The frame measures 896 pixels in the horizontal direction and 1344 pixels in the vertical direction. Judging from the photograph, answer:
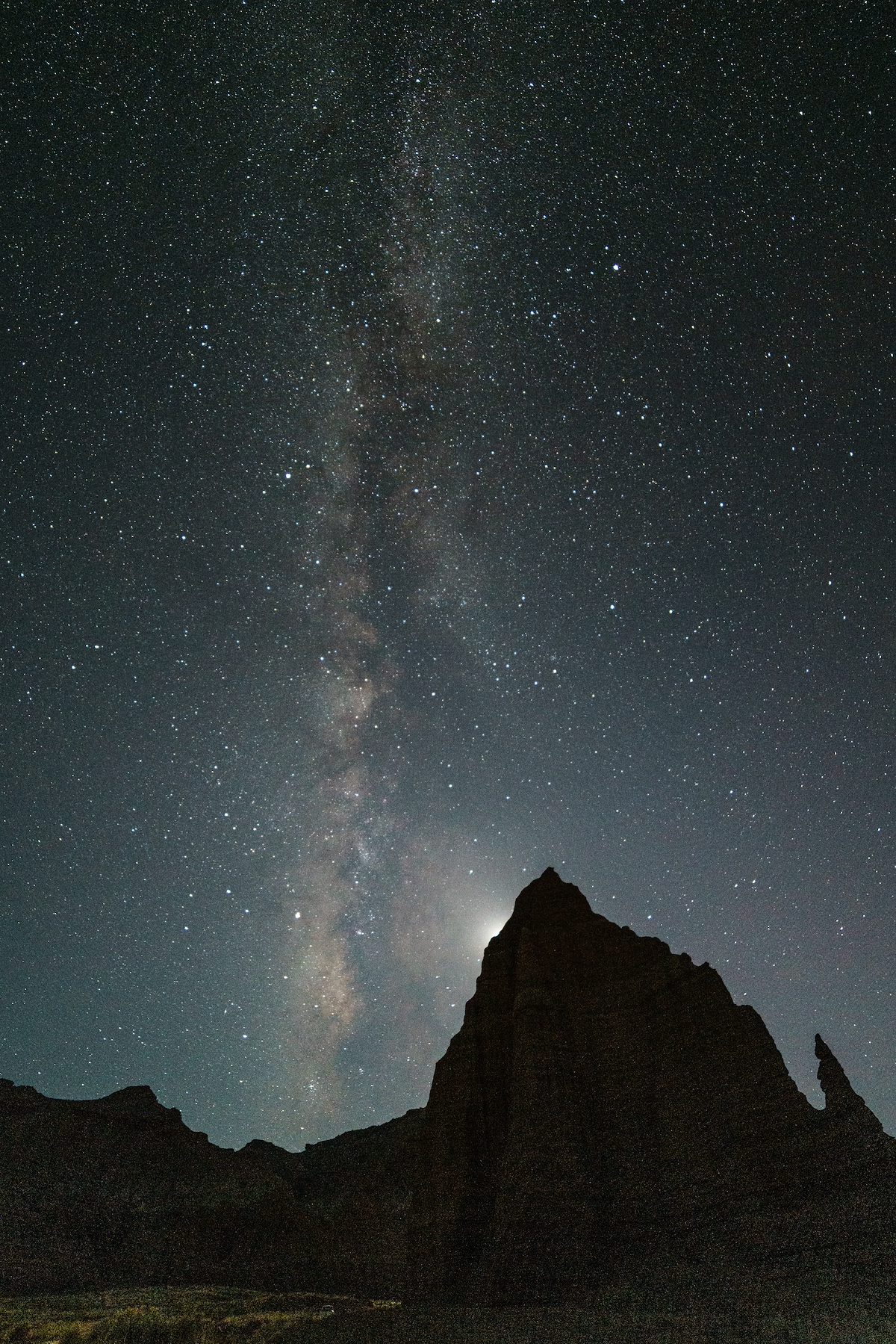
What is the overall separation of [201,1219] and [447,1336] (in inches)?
1829

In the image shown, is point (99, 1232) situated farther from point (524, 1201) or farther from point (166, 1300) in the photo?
point (524, 1201)

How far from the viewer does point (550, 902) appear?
4041 cm

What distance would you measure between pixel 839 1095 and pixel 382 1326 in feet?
56.7

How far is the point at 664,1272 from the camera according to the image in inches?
978

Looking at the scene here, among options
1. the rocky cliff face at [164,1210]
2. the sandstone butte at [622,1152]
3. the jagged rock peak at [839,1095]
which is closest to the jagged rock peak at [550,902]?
the sandstone butte at [622,1152]

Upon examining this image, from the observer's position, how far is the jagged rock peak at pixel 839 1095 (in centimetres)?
2634

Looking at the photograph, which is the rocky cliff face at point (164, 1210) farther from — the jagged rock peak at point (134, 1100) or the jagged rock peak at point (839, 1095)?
the jagged rock peak at point (839, 1095)

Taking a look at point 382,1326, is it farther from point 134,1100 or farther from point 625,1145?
point 134,1100

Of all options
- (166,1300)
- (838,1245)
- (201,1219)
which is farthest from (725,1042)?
(201,1219)

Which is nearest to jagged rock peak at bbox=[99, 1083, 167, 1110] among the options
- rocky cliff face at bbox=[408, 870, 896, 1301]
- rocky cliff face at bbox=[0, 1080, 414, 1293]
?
rocky cliff face at bbox=[0, 1080, 414, 1293]

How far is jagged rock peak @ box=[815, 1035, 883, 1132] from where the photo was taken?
26344 mm

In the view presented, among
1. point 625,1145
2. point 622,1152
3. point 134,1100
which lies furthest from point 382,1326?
point 134,1100

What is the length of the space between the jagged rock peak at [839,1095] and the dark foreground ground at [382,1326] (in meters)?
8.34

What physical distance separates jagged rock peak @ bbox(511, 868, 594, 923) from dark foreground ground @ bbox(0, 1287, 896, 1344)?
1679 cm
